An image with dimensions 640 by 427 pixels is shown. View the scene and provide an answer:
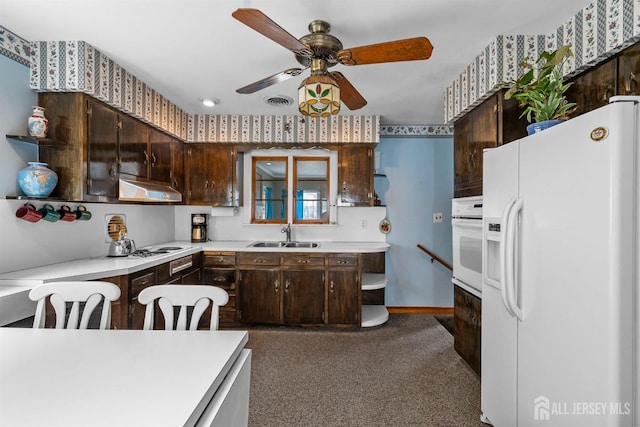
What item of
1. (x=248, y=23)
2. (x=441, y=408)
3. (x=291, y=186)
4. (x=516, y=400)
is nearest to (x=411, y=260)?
(x=291, y=186)

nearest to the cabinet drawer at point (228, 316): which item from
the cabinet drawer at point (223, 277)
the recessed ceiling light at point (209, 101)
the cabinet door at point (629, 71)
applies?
the cabinet drawer at point (223, 277)

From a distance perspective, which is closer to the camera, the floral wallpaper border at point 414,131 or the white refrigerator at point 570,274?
the white refrigerator at point 570,274

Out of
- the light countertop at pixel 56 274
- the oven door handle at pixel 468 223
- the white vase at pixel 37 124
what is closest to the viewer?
the light countertop at pixel 56 274

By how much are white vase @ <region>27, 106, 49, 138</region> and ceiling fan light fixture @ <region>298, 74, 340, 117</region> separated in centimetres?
181

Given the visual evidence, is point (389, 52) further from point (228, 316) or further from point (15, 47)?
point (228, 316)

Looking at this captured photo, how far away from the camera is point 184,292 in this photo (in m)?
1.53

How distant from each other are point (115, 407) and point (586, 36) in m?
2.70

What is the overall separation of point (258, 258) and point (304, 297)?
67 centimetres

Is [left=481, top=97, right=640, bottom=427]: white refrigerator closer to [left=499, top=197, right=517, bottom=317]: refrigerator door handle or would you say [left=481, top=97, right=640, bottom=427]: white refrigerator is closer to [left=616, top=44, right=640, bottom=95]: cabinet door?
[left=499, top=197, right=517, bottom=317]: refrigerator door handle

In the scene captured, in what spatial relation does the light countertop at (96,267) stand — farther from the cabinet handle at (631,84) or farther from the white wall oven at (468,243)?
the cabinet handle at (631,84)

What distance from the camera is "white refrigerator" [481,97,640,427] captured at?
1019mm

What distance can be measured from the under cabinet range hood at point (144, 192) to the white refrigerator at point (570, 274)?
2.81m

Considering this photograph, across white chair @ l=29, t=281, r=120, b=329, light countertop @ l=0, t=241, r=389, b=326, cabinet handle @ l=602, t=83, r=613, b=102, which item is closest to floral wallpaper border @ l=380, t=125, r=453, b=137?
light countertop @ l=0, t=241, r=389, b=326

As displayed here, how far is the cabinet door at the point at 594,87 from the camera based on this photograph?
1.72 m
